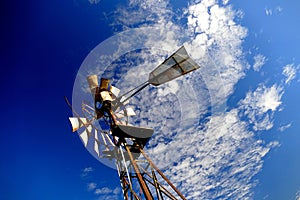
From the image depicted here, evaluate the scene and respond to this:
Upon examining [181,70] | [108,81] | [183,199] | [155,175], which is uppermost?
[108,81]

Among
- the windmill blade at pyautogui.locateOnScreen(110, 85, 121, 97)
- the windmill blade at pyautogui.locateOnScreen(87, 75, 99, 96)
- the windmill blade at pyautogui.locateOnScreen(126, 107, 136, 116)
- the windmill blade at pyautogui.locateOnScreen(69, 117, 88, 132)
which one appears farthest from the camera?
the windmill blade at pyautogui.locateOnScreen(126, 107, 136, 116)

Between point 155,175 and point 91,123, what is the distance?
3.95m

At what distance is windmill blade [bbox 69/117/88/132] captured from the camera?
8938 mm

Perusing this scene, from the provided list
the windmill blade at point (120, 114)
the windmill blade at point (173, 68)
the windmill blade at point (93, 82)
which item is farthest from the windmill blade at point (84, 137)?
the windmill blade at point (173, 68)

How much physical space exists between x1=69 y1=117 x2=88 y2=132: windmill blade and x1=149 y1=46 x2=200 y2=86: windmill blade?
354 cm

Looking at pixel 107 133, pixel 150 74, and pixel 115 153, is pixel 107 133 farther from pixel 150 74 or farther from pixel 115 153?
pixel 150 74

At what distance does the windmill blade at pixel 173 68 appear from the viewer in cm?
798

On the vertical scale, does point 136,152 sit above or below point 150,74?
below

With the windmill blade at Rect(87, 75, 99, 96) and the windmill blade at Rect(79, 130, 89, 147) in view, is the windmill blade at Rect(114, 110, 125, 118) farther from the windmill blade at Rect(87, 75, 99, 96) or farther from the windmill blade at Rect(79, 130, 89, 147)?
the windmill blade at Rect(79, 130, 89, 147)

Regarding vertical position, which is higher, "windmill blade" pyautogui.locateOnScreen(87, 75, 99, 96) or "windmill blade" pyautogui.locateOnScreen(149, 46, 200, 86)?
"windmill blade" pyautogui.locateOnScreen(87, 75, 99, 96)

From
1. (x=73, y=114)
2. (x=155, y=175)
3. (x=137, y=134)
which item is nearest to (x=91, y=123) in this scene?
(x=73, y=114)

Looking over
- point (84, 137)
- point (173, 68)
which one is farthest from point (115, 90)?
point (173, 68)

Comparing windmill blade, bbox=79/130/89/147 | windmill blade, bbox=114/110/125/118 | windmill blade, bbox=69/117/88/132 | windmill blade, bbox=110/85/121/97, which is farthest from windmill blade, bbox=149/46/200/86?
windmill blade, bbox=79/130/89/147

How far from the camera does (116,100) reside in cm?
984
